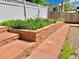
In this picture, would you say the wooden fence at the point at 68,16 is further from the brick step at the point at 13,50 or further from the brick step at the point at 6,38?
the brick step at the point at 13,50

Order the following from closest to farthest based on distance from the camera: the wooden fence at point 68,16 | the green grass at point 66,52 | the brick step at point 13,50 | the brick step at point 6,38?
1. the brick step at point 13,50
2. the brick step at point 6,38
3. the green grass at point 66,52
4. the wooden fence at point 68,16

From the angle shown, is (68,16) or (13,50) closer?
(13,50)

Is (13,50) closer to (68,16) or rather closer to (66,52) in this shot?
(66,52)

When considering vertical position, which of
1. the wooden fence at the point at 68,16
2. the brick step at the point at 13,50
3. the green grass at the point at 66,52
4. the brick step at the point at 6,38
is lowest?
the green grass at the point at 66,52

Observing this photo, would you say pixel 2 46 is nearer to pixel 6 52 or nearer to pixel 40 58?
pixel 6 52

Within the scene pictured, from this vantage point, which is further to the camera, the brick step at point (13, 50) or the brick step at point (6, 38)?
the brick step at point (6, 38)

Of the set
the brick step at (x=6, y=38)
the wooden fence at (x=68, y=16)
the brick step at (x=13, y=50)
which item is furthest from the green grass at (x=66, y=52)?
the wooden fence at (x=68, y=16)

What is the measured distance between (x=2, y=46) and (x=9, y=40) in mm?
407

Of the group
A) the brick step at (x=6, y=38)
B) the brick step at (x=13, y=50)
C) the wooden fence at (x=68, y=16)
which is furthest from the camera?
the wooden fence at (x=68, y=16)

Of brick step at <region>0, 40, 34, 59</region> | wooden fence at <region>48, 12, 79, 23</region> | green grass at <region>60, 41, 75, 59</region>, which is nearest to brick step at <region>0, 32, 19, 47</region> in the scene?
brick step at <region>0, 40, 34, 59</region>

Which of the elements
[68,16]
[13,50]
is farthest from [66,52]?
[68,16]

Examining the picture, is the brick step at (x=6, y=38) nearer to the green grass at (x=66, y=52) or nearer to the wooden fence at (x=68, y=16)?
the green grass at (x=66, y=52)

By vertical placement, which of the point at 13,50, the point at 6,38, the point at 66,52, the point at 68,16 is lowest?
the point at 66,52

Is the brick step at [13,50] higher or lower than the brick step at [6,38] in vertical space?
lower
